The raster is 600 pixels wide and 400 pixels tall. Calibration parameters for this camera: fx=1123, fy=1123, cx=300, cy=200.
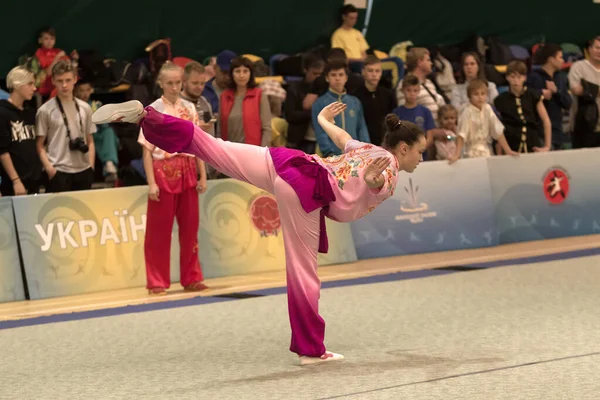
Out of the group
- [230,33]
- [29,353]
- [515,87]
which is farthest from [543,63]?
[29,353]

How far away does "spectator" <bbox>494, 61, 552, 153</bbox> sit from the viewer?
11062mm

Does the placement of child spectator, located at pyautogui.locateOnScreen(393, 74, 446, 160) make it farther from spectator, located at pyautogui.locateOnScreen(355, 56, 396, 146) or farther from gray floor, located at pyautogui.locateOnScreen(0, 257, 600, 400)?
gray floor, located at pyautogui.locateOnScreen(0, 257, 600, 400)

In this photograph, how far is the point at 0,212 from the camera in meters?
8.77

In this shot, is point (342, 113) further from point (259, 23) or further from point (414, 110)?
point (259, 23)

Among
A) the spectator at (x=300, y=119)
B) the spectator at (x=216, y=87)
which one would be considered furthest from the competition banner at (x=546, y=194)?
the spectator at (x=216, y=87)

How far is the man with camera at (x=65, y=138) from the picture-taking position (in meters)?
9.00

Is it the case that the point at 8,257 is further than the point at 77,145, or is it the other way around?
the point at 77,145

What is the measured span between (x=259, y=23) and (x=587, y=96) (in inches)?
171

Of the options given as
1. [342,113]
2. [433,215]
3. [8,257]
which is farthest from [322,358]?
[433,215]

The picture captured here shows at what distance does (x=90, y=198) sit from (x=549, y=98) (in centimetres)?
552

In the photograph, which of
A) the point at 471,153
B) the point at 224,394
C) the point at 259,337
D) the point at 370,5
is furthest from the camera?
the point at 370,5

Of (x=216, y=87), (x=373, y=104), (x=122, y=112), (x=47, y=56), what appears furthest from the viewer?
(x=47, y=56)

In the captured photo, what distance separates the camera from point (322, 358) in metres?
6.18

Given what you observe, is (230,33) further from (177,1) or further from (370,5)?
(370,5)
